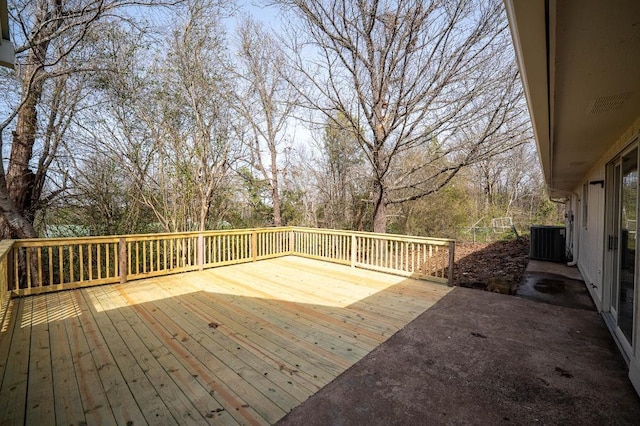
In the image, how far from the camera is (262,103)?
27.9 feet

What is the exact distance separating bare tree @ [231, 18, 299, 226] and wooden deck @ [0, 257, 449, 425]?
479cm

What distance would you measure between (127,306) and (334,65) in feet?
16.9

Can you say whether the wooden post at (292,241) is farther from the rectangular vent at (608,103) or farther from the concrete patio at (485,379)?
the rectangular vent at (608,103)

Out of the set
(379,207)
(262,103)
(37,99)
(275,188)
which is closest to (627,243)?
(379,207)

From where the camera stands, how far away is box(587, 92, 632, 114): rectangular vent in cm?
187

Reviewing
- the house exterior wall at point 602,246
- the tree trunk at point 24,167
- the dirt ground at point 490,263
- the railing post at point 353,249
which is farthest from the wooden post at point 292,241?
the house exterior wall at point 602,246

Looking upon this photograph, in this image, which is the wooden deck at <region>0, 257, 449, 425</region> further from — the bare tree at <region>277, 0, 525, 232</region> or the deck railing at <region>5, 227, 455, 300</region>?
the bare tree at <region>277, 0, 525, 232</region>

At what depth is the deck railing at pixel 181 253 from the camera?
4207 millimetres

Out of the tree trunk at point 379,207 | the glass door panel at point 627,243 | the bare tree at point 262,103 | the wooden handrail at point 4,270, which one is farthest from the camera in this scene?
the bare tree at point 262,103

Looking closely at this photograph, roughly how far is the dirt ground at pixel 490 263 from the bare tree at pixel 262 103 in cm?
560

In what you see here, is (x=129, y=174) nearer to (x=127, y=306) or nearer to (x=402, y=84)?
(x=127, y=306)

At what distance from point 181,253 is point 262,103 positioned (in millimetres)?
5074

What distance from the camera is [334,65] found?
5.27 meters

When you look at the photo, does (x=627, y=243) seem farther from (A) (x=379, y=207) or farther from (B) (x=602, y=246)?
(A) (x=379, y=207)
